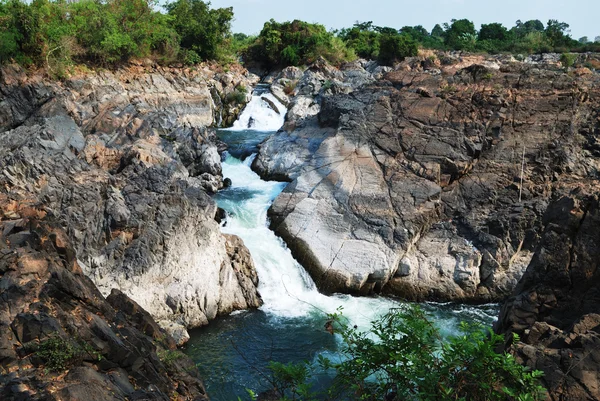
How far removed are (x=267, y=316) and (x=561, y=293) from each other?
914cm

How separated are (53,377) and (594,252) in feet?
33.9

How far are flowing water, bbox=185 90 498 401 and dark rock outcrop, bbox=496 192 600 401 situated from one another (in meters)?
5.58

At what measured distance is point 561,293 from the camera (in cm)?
1048

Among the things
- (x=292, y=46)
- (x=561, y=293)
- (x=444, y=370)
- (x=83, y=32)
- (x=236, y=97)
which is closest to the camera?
(x=444, y=370)

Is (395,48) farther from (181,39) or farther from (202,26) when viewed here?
(181,39)

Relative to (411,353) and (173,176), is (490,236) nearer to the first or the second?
(173,176)

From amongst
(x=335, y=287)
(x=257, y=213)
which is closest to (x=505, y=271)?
(x=335, y=287)

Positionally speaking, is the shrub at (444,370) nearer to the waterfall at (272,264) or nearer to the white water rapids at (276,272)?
the waterfall at (272,264)

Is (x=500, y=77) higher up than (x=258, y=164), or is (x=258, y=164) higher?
(x=500, y=77)

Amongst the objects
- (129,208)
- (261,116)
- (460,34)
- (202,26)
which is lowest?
(129,208)

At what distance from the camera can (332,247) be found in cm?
A: 1884

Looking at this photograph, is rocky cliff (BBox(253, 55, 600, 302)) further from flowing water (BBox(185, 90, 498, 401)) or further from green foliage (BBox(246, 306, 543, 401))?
green foliage (BBox(246, 306, 543, 401))

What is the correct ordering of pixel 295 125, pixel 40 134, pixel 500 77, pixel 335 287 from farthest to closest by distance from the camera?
1. pixel 295 125
2. pixel 500 77
3. pixel 335 287
4. pixel 40 134

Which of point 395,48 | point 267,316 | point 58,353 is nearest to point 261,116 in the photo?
point 395,48
